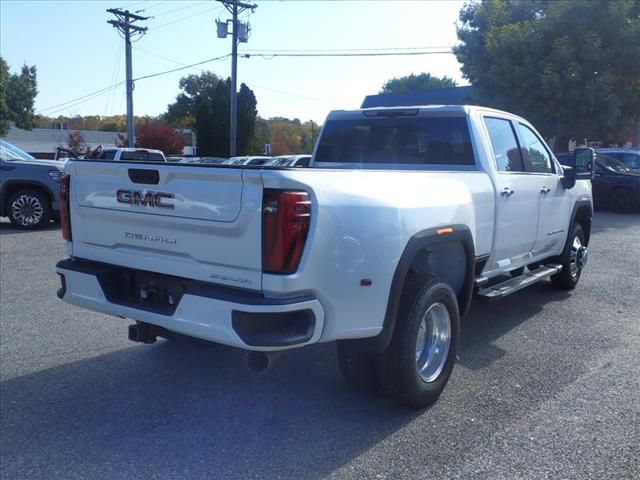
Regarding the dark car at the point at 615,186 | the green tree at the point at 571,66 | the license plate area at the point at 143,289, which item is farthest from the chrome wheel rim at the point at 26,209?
the green tree at the point at 571,66

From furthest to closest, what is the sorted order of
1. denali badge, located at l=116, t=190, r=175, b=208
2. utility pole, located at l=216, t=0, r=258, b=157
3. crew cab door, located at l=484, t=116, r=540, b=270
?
1. utility pole, located at l=216, t=0, r=258, b=157
2. crew cab door, located at l=484, t=116, r=540, b=270
3. denali badge, located at l=116, t=190, r=175, b=208

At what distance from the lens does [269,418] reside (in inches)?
163

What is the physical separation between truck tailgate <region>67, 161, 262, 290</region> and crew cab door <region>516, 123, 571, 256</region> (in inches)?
138

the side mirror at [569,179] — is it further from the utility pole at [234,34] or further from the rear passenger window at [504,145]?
the utility pole at [234,34]

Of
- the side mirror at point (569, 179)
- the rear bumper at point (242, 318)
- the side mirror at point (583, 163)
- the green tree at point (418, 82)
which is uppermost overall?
the green tree at point (418, 82)

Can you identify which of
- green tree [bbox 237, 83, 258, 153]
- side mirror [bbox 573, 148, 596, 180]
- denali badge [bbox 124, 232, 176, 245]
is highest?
green tree [bbox 237, 83, 258, 153]

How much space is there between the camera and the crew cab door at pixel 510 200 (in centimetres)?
533

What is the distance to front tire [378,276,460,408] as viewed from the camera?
394 cm

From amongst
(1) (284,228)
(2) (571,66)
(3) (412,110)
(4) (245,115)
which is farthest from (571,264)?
(4) (245,115)

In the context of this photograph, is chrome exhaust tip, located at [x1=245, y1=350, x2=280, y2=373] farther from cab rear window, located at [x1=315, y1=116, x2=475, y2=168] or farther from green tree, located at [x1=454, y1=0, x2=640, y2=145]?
green tree, located at [x1=454, y1=0, x2=640, y2=145]

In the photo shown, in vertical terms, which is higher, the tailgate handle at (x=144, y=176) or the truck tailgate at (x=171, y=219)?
the tailgate handle at (x=144, y=176)

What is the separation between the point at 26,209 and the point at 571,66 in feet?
56.4

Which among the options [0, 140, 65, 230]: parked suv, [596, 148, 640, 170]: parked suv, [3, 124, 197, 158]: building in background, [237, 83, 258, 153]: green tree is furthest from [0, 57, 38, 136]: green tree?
[596, 148, 640, 170]: parked suv

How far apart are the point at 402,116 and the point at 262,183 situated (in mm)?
2845
